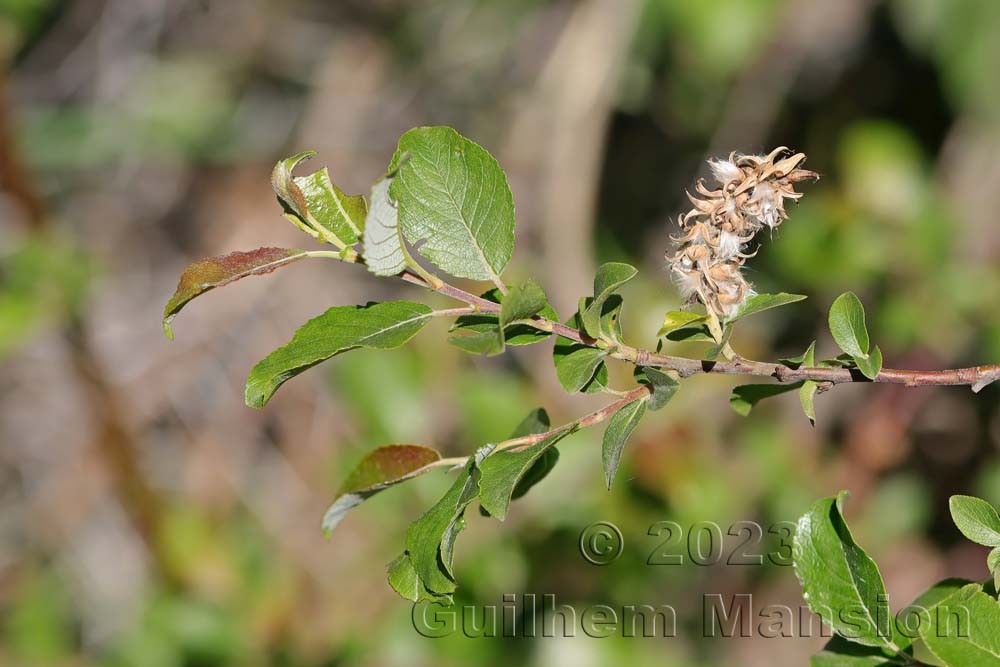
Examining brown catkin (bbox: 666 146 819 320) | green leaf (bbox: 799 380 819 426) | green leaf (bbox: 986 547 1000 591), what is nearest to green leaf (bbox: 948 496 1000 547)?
green leaf (bbox: 986 547 1000 591)

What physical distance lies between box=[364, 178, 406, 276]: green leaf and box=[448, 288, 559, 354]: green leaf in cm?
7

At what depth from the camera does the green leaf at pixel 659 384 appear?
0.69 m

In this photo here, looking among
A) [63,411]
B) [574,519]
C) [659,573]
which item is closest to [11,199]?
[63,411]

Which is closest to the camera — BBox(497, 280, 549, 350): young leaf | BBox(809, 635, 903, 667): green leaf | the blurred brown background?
BBox(497, 280, 549, 350): young leaf

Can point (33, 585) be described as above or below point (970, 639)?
below

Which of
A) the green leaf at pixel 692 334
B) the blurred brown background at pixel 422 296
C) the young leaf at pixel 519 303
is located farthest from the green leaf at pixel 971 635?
the blurred brown background at pixel 422 296

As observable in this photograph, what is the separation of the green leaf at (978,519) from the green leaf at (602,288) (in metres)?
0.28

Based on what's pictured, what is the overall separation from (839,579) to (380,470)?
0.38 metres

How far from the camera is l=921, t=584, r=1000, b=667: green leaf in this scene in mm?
667

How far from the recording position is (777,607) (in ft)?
6.79

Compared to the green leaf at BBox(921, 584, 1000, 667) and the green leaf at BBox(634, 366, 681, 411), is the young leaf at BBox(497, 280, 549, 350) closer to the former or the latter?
the green leaf at BBox(634, 366, 681, 411)

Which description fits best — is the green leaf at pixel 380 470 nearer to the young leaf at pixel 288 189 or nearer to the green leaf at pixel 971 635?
the young leaf at pixel 288 189

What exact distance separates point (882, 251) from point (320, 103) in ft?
6.10

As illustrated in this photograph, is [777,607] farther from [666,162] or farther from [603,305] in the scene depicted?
[603,305]
